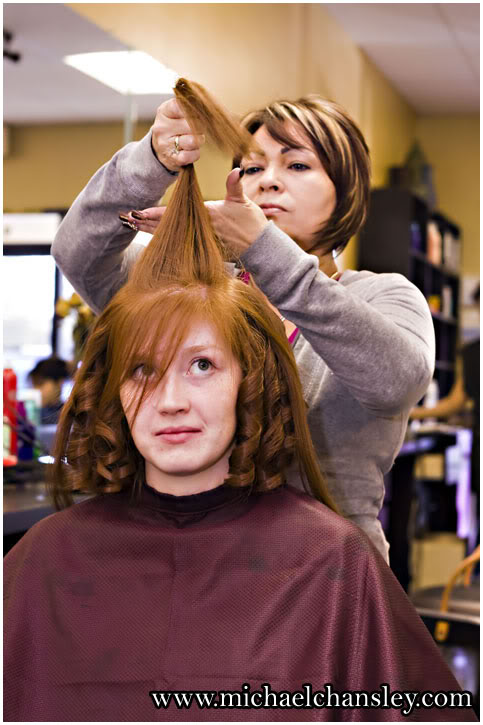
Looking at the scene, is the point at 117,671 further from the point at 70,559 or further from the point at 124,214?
the point at 124,214

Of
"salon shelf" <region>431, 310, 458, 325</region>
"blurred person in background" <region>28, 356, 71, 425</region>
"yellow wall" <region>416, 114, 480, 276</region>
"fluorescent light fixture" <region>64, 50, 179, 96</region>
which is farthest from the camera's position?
"yellow wall" <region>416, 114, 480, 276</region>

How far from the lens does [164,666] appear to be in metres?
1.03

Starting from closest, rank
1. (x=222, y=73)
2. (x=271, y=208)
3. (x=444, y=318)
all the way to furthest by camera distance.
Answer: (x=271, y=208), (x=222, y=73), (x=444, y=318)

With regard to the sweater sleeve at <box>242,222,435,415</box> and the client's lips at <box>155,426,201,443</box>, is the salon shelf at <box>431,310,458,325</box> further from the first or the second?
the client's lips at <box>155,426,201,443</box>

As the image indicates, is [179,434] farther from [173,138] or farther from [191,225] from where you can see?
[173,138]

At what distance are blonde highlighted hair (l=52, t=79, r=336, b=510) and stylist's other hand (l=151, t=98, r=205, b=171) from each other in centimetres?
2

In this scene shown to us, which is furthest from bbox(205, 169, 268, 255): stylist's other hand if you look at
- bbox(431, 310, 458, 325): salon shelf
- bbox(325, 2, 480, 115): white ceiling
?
bbox(431, 310, 458, 325): salon shelf

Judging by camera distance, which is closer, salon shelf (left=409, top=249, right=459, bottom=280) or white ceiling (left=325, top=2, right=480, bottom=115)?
white ceiling (left=325, top=2, right=480, bottom=115)

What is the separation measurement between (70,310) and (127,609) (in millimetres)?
1722

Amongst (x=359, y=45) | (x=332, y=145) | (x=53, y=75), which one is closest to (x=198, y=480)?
(x=332, y=145)

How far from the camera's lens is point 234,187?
103 cm

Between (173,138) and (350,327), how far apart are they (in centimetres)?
31

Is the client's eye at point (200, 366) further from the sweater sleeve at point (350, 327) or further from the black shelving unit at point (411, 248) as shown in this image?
the black shelving unit at point (411, 248)

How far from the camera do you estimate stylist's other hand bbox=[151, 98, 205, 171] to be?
3.34 feet
